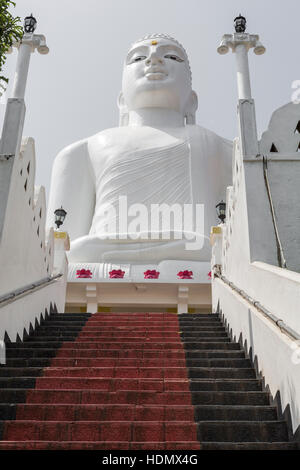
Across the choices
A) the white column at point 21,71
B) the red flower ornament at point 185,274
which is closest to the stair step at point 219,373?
the white column at point 21,71

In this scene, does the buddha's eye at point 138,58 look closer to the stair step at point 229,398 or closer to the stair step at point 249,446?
the stair step at point 229,398

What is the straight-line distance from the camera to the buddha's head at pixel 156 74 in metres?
14.2

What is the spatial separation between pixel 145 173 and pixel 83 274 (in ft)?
12.3

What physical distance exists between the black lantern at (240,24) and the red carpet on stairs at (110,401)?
5022 millimetres

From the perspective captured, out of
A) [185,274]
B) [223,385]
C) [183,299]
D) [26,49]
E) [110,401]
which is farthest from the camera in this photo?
[183,299]

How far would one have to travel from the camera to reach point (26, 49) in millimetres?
6688

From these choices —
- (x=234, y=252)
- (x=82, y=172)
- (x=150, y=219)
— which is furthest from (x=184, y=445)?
(x=82, y=172)

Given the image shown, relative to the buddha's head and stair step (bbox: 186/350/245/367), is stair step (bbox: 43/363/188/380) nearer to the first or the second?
stair step (bbox: 186/350/245/367)

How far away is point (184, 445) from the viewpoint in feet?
8.79

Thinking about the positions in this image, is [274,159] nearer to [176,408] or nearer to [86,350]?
[86,350]

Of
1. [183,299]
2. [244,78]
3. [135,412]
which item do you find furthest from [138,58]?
[135,412]

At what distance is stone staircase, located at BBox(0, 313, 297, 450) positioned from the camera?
291cm

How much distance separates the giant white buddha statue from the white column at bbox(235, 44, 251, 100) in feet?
15.2

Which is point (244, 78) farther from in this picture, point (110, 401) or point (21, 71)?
point (110, 401)
